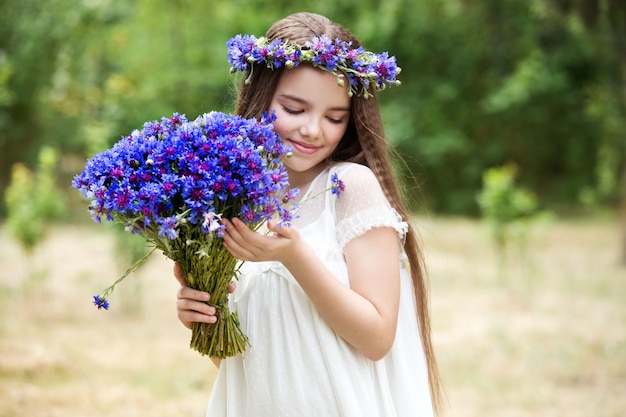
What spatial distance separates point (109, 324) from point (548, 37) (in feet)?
39.6

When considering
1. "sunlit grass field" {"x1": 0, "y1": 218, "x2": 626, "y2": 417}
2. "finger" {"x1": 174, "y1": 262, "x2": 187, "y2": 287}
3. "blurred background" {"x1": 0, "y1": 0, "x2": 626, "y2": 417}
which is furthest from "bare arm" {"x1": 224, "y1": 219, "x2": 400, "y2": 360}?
"sunlit grass field" {"x1": 0, "y1": 218, "x2": 626, "y2": 417}

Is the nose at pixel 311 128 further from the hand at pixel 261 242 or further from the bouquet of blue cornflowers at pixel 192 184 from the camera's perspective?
the hand at pixel 261 242

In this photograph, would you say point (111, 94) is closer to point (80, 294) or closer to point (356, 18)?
point (80, 294)

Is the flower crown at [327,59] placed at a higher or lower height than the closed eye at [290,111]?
higher

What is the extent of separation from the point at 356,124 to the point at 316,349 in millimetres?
631

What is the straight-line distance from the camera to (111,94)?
9.16 m

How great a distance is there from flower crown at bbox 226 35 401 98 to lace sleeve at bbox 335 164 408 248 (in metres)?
0.22

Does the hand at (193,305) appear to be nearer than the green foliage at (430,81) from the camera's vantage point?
Yes

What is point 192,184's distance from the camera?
5.36ft

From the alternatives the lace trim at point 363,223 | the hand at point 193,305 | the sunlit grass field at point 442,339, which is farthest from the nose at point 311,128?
the sunlit grass field at point 442,339

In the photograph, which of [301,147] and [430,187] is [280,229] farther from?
[430,187]

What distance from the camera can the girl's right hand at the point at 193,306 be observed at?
184cm

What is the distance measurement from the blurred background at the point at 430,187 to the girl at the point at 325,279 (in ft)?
1.45

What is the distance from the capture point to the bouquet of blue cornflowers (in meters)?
1.64
